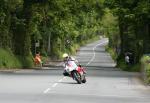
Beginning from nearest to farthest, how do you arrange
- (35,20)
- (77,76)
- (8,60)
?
(77,76), (8,60), (35,20)

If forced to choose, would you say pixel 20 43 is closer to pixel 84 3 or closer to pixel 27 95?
pixel 84 3

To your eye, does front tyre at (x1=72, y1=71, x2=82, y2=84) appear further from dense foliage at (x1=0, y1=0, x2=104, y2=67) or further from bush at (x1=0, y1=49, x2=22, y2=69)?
dense foliage at (x1=0, y1=0, x2=104, y2=67)

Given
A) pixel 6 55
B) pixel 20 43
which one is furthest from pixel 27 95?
pixel 20 43

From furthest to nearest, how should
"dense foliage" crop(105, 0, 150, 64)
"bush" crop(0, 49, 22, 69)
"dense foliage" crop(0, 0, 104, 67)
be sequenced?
1. "dense foliage" crop(0, 0, 104, 67)
2. "dense foliage" crop(105, 0, 150, 64)
3. "bush" crop(0, 49, 22, 69)

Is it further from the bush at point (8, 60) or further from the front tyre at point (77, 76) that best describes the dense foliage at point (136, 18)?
the front tyre at point (77, 76)

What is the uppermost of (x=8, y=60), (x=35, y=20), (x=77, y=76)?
(x=35, y=20)

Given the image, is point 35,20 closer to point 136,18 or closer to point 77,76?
point 136,18

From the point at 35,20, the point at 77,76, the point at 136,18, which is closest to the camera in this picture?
the point at 77,76

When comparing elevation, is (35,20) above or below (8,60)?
above

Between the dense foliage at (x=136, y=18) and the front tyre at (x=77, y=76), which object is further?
the dense foliage at (x=136, y=18)

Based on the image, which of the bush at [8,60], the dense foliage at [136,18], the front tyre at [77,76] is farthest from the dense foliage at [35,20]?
the front tyre at [77,76]

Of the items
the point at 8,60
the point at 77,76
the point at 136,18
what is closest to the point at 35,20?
the point at 8,60

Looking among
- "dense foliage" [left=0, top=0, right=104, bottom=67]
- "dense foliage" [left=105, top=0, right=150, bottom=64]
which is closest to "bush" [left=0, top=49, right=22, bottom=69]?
"dense foliage" [left=0, top=0, right=104, bottom=67]

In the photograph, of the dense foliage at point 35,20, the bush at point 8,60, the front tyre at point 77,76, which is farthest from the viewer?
the dense foliage at point 35,20
